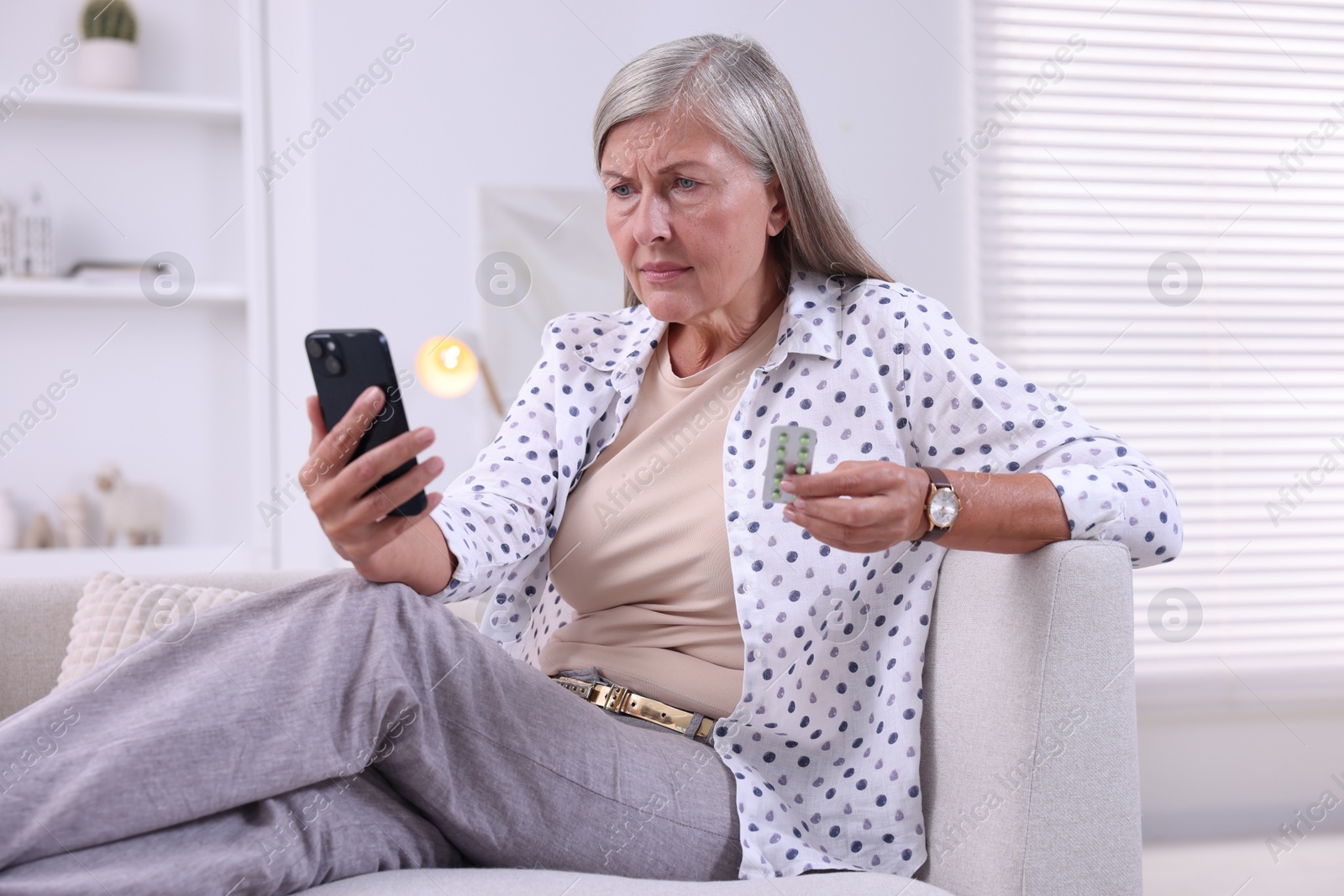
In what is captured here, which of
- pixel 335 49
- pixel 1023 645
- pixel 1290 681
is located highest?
pixel 335 49

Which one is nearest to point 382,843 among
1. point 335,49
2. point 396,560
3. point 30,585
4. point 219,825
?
point 219,825

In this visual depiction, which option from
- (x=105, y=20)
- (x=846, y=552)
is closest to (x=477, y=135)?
(x=105, y=20)

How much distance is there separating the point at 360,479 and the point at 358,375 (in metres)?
0.09

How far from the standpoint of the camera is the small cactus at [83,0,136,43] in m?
2.54

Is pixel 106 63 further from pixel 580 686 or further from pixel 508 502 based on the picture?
pixel 580 686

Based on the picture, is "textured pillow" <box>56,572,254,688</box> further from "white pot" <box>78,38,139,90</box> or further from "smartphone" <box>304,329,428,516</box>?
"white pot" <box>78,38,139,90</box>

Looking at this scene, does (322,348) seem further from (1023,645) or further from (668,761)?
(1023,645)

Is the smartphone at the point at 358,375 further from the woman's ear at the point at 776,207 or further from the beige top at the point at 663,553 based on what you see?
the woman's ear at the point at 776,207

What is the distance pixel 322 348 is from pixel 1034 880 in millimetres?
782

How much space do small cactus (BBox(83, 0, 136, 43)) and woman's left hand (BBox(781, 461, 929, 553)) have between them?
2.36 m

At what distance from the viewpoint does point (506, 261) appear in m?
2.46

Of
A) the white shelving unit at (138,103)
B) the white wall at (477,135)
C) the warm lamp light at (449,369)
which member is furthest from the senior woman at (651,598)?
the white shelving unit at (138,103)

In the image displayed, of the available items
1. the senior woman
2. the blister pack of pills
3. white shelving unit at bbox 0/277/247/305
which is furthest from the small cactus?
the blister pack of pills

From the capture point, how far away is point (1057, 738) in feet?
3.18
